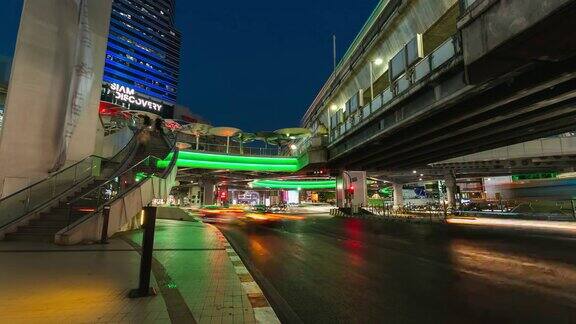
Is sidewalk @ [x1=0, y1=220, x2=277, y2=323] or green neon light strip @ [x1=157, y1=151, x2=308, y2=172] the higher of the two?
green neon light strip @ [x1=157, y1=151, x2=308, y2=172]

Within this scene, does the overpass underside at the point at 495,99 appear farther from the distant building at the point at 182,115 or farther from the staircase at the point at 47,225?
the distant building at the point at 182,115

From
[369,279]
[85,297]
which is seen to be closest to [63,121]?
[85,297]

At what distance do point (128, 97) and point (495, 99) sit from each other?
262 feet

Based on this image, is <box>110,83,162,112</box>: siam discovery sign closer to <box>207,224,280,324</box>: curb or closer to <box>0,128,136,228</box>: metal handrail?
<box>0,128,136,228</box>: metal handrail

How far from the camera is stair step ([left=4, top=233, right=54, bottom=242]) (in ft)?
37.9

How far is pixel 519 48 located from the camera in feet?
26.7

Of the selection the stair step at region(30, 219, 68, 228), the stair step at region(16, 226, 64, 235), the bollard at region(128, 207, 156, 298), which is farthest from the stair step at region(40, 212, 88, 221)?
the bollard at region(128, 207, 156, 298)

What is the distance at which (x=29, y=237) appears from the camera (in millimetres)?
11656

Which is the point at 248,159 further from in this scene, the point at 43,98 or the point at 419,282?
the point at 419,282

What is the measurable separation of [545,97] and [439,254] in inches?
361

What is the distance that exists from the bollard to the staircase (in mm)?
8165

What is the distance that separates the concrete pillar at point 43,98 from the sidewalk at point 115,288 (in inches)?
Result: 287

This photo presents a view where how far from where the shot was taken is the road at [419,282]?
4719 millimetres

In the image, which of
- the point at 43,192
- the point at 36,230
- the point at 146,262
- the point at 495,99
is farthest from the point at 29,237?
the point at 495,99
